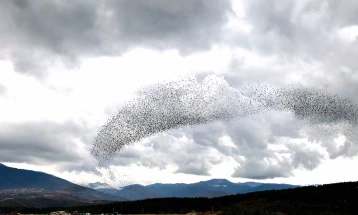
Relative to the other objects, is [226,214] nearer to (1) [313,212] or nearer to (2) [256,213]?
(2) [256,213]

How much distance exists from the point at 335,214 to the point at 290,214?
76.1 ft

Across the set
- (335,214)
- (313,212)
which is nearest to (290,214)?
(313,212)

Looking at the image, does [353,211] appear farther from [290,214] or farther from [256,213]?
[256,213]

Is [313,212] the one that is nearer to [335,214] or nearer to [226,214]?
[335,214]

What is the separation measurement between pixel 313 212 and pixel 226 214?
42244mm

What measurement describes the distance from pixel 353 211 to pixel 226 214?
6389cm

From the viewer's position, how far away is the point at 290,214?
643 ft

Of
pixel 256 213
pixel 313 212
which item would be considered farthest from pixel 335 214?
pixel 256 213

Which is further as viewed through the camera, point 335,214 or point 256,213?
point 256,213

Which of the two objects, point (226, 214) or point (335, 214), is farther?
point (226, 214)

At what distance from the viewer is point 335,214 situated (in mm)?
179750

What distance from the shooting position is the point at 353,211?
7717 inches

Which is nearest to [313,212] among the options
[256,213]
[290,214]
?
[290,214]

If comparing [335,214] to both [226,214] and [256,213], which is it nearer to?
[256,213]
